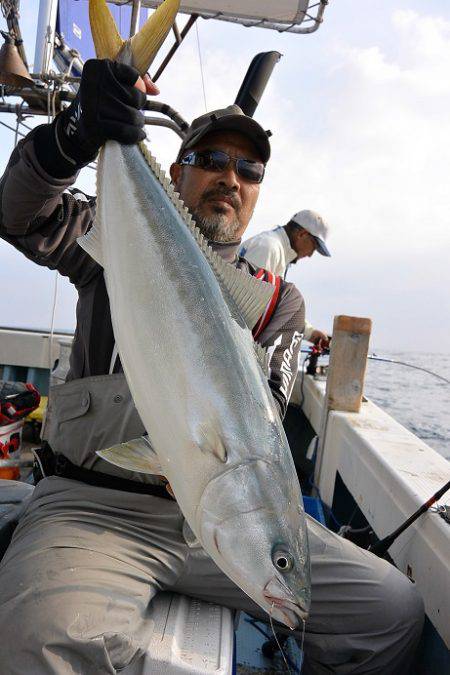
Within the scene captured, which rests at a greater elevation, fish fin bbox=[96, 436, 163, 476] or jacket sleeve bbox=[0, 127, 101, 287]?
jacket sleeve bbox=[0, 127, 101, 287]

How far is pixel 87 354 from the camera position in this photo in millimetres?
2213

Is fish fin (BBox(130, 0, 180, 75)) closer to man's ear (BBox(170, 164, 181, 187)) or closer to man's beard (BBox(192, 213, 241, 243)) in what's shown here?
man's beard (BBox(192, 213, 241, 243))

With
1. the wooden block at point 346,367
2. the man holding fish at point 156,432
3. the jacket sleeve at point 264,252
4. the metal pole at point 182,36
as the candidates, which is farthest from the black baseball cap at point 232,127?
the metal pole at point 182,36

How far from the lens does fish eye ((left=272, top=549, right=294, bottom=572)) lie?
1192 mm

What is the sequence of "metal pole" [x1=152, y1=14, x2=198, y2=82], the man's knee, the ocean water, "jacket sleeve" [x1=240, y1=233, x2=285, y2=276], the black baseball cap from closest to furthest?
the man's knee → the black baseball cap → "metal pole" [x1=152, y1=14, x2=198, y2=82] → "jacket sleeve" [x1=240, y1=233, x2=285, y2=276] → the ocean water

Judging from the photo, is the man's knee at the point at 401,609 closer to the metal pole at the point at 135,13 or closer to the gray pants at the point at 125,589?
the gray pants at the point at 125,589

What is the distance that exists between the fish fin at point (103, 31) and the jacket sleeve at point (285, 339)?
1.32m

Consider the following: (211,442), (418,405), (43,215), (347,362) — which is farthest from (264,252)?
(418,405)

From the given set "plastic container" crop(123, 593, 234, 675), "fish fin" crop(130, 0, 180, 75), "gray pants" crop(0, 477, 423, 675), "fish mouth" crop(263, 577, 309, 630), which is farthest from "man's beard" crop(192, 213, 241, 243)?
"fish mouth" crop(263, 577, 309, 630)

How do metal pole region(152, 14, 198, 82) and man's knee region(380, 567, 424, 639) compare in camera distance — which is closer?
man's knee region(380, 567, 424, 639)

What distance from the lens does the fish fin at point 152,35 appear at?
1692mm

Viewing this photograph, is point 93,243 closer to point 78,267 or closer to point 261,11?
point 78,267

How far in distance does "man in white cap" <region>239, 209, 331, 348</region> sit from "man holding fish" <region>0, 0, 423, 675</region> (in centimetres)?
233

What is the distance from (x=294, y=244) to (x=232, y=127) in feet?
10.2
